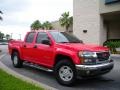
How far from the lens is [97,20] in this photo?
3209 cm

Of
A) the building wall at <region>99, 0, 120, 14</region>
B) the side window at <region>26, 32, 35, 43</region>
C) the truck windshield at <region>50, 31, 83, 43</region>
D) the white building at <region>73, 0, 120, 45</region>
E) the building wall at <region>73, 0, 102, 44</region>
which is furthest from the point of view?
the building wall at <region>73, 0, 102, 44</region>

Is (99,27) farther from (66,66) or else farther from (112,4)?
(66,66)

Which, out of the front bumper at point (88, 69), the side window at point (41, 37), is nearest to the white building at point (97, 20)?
the side window at point (41, 37)

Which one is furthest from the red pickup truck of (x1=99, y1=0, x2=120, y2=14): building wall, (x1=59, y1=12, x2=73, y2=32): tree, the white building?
(x1=59, y1=12, x2=73, y2=32): tree

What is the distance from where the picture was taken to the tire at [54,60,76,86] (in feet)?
31.0

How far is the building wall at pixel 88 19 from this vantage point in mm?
32188

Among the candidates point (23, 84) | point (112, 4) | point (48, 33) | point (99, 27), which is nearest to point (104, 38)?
point (99, 27)

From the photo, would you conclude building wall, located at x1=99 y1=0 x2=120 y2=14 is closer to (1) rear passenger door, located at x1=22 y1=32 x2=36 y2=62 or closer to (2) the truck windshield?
(1) rear passenger door, located at x1=22 y1=32 x2=36 y2=62

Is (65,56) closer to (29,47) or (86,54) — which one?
(86,54)

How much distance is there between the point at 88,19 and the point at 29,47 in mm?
21849

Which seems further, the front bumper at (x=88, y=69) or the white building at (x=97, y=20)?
the white building at (x=97, y=20)

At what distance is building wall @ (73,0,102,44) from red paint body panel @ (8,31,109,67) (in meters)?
19.8

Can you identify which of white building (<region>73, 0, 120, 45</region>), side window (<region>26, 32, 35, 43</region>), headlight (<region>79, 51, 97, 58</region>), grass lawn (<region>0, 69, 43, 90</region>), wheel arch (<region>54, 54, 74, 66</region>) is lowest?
grass lawn (<region>0, 69, 43, 90</region>)

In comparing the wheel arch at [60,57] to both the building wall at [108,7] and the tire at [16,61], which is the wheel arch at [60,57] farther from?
the building wall at [108,7]
